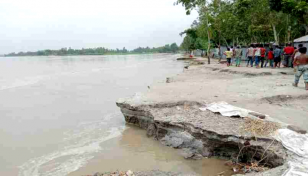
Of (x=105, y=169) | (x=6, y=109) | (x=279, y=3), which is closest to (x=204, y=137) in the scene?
(x=105, y=169)

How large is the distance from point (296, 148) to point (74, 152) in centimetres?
452

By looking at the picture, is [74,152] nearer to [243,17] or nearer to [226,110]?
[226,110]

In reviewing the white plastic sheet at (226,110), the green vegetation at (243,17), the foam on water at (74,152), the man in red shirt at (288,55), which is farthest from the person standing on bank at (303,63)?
the green vegetation at (243,17)

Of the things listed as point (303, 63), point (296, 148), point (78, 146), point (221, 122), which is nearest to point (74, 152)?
point (78, 146)

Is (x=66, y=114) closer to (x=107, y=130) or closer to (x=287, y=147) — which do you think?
(x=107, y=130)

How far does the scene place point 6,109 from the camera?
11156mm

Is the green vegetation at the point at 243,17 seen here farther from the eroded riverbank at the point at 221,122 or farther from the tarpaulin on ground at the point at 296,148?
the tarpaulin on ground at the point at 296,148

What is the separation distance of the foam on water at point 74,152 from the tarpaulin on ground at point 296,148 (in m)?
3.76

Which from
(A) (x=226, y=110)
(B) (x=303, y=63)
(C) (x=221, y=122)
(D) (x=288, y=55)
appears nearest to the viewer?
(C) (x=221, y=122)

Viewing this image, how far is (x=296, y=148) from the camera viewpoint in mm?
4090

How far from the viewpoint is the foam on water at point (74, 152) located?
17.1 feet

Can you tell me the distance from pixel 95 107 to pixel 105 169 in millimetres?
5935

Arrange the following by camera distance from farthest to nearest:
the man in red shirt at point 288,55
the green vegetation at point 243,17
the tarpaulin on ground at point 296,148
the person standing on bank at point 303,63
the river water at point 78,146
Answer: the green vegetation at point 243,17 < the man in red shirt at point 288,55 < the person standing on bank at point 303,63 < the river water at point 78,146 < the tarpaulin on ground at point 296,148

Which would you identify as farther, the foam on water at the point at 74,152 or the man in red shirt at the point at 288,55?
the man in red shirt at the point at 288,55
